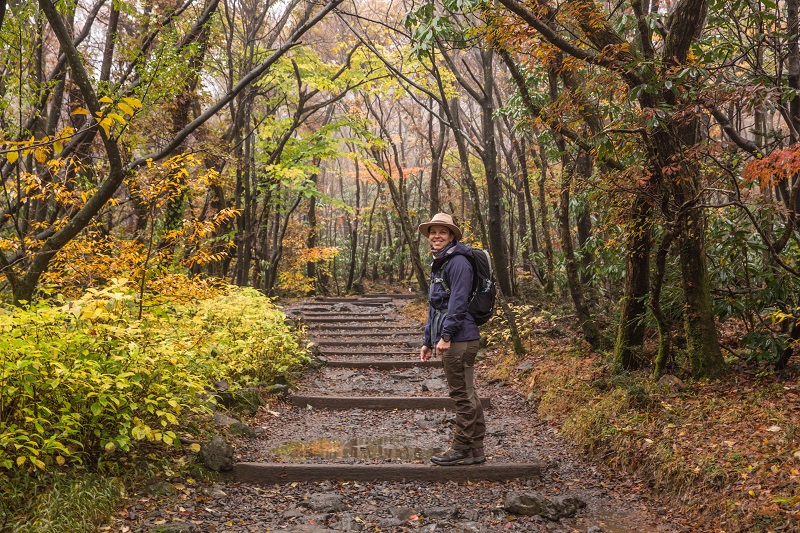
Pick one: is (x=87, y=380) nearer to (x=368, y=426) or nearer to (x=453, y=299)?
(x=453, y=299)

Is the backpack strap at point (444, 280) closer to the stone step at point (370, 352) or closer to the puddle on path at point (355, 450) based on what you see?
the puddle on path at point (355, 450)

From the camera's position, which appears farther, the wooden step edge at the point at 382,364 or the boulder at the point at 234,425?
the wooden step edge at the point at 382,364

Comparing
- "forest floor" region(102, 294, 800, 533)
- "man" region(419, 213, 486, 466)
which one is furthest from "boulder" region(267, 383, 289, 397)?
"man" region(419, 213, 486, 466)

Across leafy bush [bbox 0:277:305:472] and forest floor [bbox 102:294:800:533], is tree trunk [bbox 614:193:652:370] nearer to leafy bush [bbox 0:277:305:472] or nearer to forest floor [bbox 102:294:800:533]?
forest floor [bbox 102:294:800:533]

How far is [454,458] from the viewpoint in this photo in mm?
5082

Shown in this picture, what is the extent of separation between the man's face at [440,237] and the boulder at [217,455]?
2.51m

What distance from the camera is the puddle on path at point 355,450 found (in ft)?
18.2

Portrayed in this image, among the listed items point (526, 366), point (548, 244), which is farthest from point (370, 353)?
point (548, 244)

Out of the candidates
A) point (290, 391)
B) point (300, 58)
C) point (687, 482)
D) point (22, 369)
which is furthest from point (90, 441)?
point (300, 58)

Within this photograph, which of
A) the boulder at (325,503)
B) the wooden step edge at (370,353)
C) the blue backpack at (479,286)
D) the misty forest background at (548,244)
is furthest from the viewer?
the wooden step edge at (370,353)

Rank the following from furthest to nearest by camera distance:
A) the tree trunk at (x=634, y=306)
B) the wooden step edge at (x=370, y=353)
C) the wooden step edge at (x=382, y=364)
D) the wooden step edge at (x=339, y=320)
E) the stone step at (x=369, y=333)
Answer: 1. the wooden step edge at (x=339, y=320)
2. the stone step at (x=369, y=333)
3. the wooden step edge at (x=370, y=353)
4. the wooden step edge at (x=382, y=364)
5. the tree trunk at (x=634, y=306)

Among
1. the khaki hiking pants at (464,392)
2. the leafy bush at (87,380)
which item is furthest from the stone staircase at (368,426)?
the leafy bush at (87,380)

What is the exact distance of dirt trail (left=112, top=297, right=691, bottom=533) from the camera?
406 cm

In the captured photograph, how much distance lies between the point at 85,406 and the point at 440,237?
10.2ft
